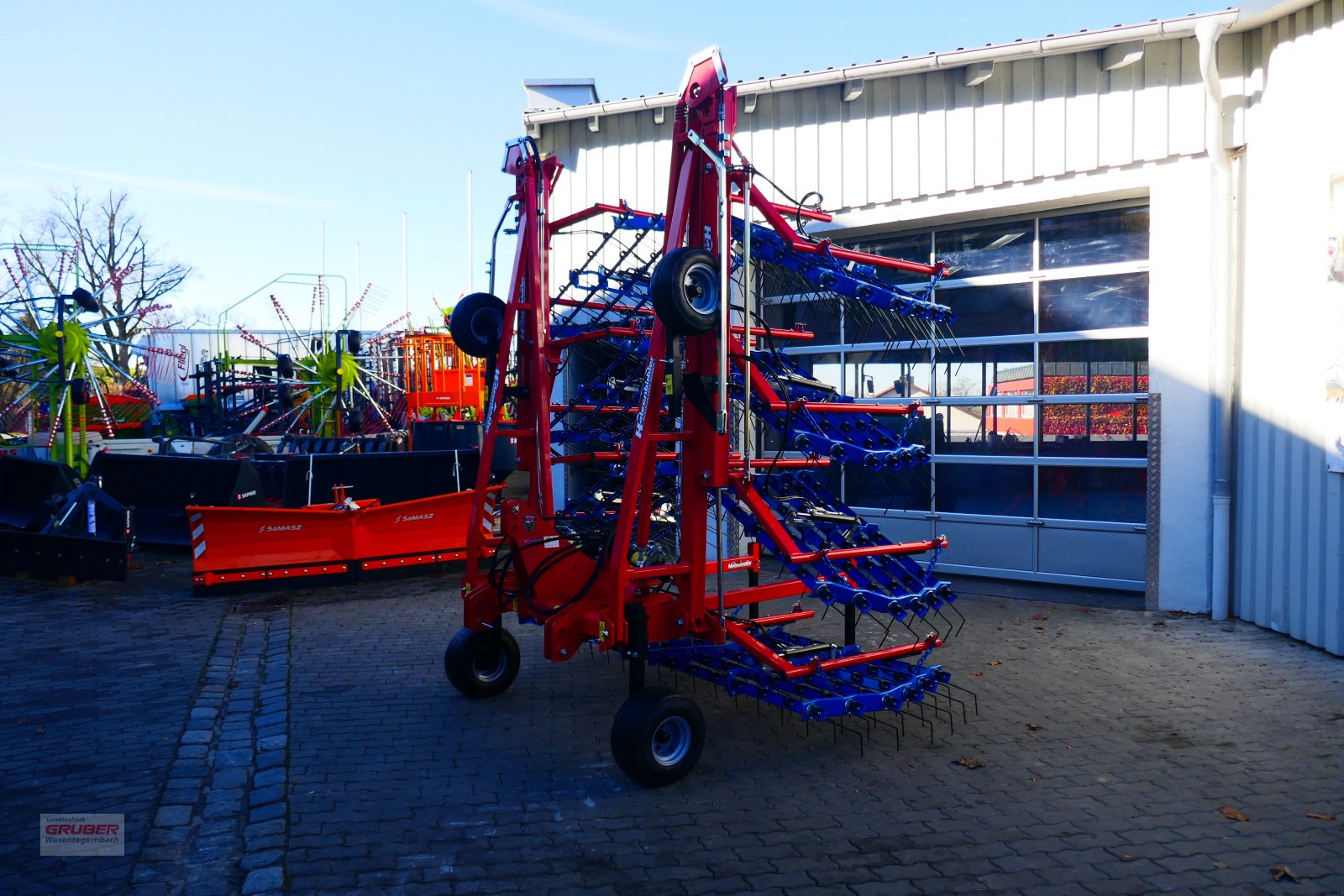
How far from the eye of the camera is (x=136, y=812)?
15.8 ft

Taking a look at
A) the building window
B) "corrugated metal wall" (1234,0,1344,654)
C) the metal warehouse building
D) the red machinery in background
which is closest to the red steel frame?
"corrugated metal wall" (1234,0,1344,654)

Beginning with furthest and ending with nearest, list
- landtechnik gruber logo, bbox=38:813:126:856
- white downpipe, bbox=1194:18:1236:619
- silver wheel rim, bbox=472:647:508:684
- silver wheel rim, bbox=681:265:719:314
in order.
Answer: white downpipe, bbox=1194:18:1236:619 → silver wheel rim, bbox=472:647:508:684 → silver wheel rim, bbox=681:265:719:314 → landtechnik gruber logo, bbox=38:813:126:856

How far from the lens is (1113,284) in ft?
31.5

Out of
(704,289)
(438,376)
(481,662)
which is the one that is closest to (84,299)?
(438,376)

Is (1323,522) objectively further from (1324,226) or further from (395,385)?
(395,385)

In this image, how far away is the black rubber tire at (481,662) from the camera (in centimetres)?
657

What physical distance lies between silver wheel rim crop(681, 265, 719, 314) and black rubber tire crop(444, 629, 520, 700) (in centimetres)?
266

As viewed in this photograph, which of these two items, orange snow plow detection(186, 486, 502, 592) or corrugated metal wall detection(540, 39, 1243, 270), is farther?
orange snow plow detection(186, 486, 502, 592)

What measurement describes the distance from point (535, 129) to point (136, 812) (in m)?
10.00

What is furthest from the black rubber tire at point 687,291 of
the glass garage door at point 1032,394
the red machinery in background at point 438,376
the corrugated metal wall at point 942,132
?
the red machinery in background at point 438,376

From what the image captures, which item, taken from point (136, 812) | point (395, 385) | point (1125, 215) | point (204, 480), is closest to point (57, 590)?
point (204, 480)

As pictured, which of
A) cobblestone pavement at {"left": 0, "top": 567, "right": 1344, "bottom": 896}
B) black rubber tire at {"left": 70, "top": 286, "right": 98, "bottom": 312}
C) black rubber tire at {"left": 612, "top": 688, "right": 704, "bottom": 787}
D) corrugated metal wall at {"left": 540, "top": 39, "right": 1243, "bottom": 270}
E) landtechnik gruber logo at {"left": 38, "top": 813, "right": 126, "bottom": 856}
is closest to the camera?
cobblestone pavement at {"left": 0, "top": 567, "right": 1344, "bottom": 896}

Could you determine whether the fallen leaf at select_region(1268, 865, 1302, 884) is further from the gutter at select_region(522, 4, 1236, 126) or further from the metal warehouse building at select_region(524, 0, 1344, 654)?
the gutter at select_region(522, 4, 1236, 126)

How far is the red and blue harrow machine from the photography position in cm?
540
